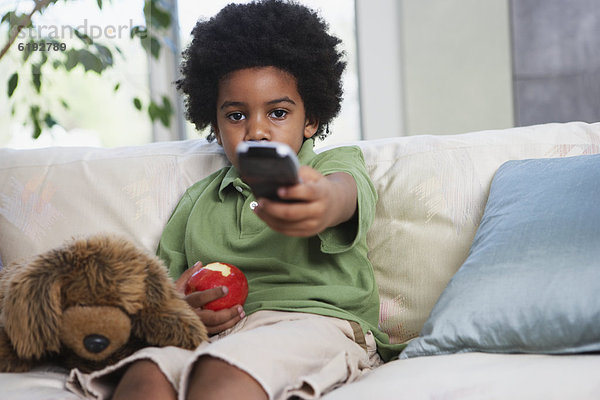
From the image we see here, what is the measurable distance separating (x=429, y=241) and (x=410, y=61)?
1.68 meters

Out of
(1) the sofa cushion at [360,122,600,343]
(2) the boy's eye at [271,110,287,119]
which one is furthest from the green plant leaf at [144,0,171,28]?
(1) the sofa cushion at [360,122,600,343]

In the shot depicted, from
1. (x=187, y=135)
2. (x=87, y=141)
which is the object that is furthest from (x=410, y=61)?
(x=87, y=141)

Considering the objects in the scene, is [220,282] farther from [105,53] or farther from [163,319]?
[105,53]

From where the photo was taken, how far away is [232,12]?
4.61 feet

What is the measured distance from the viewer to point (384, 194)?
1318mm

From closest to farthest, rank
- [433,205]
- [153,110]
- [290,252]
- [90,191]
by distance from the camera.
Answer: [290,252] → [433,205] → [90,191] → [153,110]

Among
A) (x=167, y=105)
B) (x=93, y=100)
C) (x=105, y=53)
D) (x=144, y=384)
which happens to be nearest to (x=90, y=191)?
(x=105, y=53)

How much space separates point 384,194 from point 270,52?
0.36 meters

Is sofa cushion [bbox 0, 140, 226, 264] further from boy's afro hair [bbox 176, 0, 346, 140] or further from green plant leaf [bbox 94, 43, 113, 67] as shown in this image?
green plant leaf [bbox 94, 43, 113, 67]

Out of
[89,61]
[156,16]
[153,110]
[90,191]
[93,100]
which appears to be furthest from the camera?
[93,100]

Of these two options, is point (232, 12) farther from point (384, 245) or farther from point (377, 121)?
point (377, 121)

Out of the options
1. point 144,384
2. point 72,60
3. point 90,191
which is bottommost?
point 144,384

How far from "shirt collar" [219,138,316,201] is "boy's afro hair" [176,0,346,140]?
10 centimetres

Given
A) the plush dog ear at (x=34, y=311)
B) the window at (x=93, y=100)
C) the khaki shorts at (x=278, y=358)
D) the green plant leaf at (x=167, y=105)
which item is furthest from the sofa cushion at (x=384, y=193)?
the window at (x=93, y=100)
